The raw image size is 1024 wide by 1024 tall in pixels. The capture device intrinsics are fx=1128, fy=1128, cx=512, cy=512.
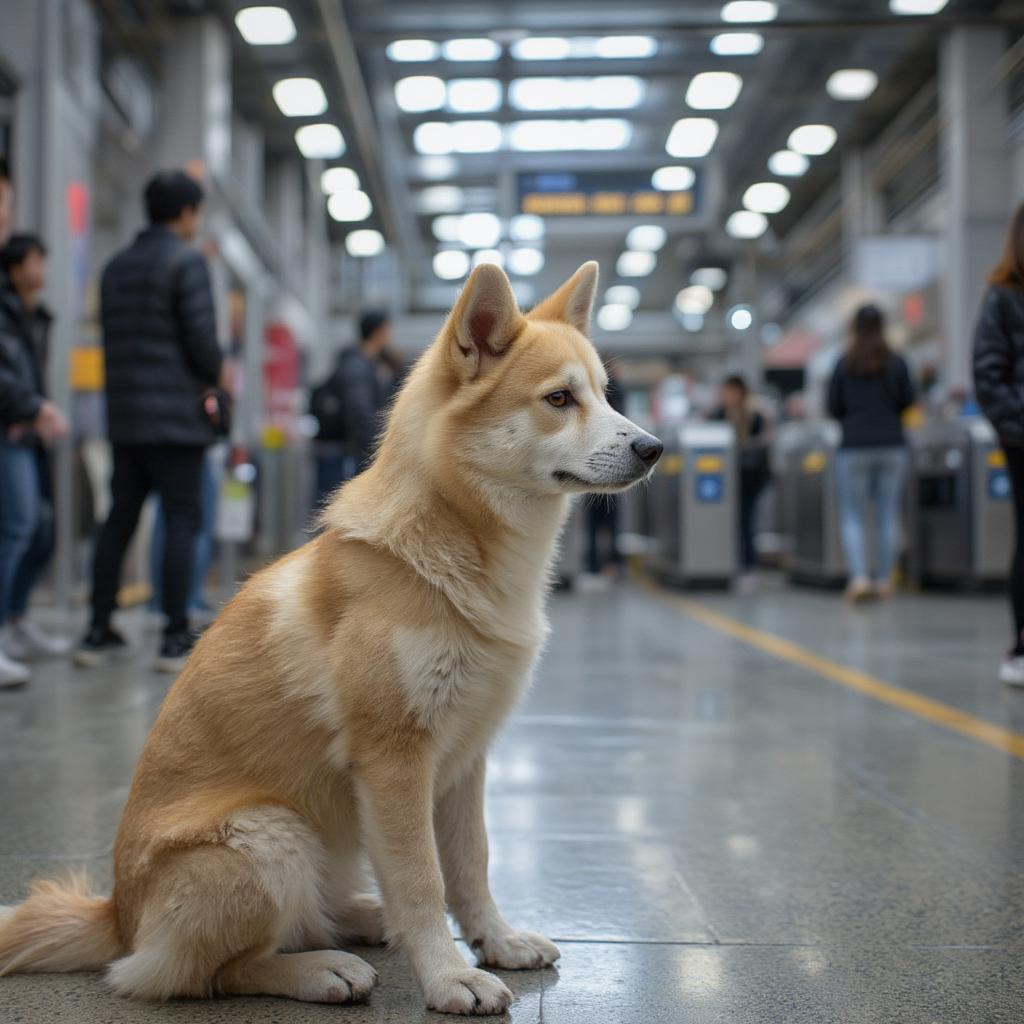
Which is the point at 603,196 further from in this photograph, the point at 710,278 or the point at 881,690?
the point at 710,278

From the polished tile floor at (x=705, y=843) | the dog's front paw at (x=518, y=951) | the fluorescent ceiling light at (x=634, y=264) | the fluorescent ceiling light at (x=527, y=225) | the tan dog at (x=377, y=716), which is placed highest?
the fluorescent ceiling light at (x=634, y=264)

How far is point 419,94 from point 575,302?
1514 centimetres

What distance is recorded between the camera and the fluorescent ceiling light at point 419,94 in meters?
15.9

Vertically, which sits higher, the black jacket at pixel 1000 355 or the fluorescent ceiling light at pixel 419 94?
the fluorescent ceiling light at pixel 419 94

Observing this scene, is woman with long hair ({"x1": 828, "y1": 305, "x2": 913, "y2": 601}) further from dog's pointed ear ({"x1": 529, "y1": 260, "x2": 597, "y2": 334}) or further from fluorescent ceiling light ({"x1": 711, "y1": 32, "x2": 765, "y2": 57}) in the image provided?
dog's pointed ear ({"x1": 529, "y1": 260, "x2": 597, "y2": 334})

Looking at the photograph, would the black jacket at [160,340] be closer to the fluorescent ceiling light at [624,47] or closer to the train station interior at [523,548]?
the train station interior at [523,548]

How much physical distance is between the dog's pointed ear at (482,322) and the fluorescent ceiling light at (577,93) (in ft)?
46.4

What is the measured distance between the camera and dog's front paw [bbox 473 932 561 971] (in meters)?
2.18

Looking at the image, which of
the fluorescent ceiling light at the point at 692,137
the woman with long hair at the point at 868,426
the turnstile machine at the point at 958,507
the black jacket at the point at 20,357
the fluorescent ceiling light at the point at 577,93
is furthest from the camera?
the fluorescent ceiling light at the point at 692,137

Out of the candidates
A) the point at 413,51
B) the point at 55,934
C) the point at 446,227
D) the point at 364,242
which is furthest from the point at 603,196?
the point at 55,934

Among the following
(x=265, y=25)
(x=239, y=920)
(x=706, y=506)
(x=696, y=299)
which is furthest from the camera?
(x=696, y=299)

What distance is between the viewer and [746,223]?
24406 millimetres

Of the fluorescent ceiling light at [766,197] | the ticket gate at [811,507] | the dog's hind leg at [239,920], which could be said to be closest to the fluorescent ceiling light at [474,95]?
the ticket gate at [811,507]

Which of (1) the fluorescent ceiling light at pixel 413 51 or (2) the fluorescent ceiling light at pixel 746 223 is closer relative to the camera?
(1) the fluorescent ceiling light at pixel 413 51
